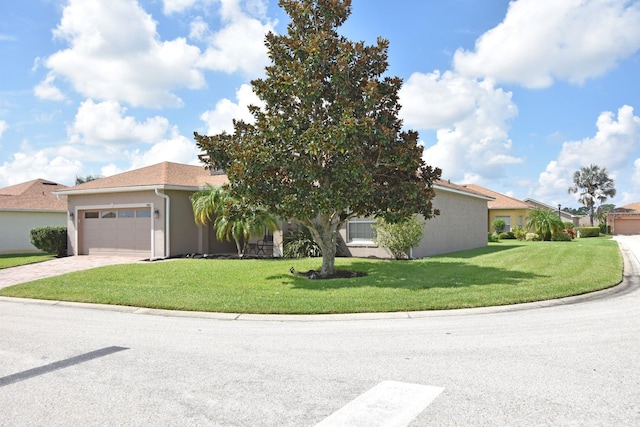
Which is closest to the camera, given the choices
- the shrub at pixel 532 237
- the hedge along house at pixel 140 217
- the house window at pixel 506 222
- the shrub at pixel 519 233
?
the hedge along house at pixel 140 217

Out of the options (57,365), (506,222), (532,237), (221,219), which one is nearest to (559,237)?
(532,237)

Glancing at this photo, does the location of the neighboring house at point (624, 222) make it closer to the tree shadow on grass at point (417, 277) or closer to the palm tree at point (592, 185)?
the palm tree at point (592, 185)

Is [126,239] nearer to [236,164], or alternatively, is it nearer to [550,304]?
[236,164]

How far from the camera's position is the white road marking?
12.7ft

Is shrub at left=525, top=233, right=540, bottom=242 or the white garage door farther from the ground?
the white garage door

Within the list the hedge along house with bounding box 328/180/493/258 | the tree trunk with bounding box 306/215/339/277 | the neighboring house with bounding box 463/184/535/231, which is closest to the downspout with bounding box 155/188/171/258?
the hedge along house with bounding box 328/180/493/258

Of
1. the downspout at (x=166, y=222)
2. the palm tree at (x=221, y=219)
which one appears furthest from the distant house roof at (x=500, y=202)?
the downspout at (x=166, y=222)

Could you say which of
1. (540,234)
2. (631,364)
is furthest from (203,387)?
(540,234)

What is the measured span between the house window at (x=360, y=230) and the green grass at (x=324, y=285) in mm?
2400

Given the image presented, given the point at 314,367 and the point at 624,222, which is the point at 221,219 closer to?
the point at 314,367

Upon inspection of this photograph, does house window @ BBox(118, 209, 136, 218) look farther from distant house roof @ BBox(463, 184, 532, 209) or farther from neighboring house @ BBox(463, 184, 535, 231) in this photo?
neighboring house @ BBox(463, 184, 535, 231)

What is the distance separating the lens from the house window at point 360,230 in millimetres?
18083

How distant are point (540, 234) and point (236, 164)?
1122 inches

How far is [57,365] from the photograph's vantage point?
220 inches
